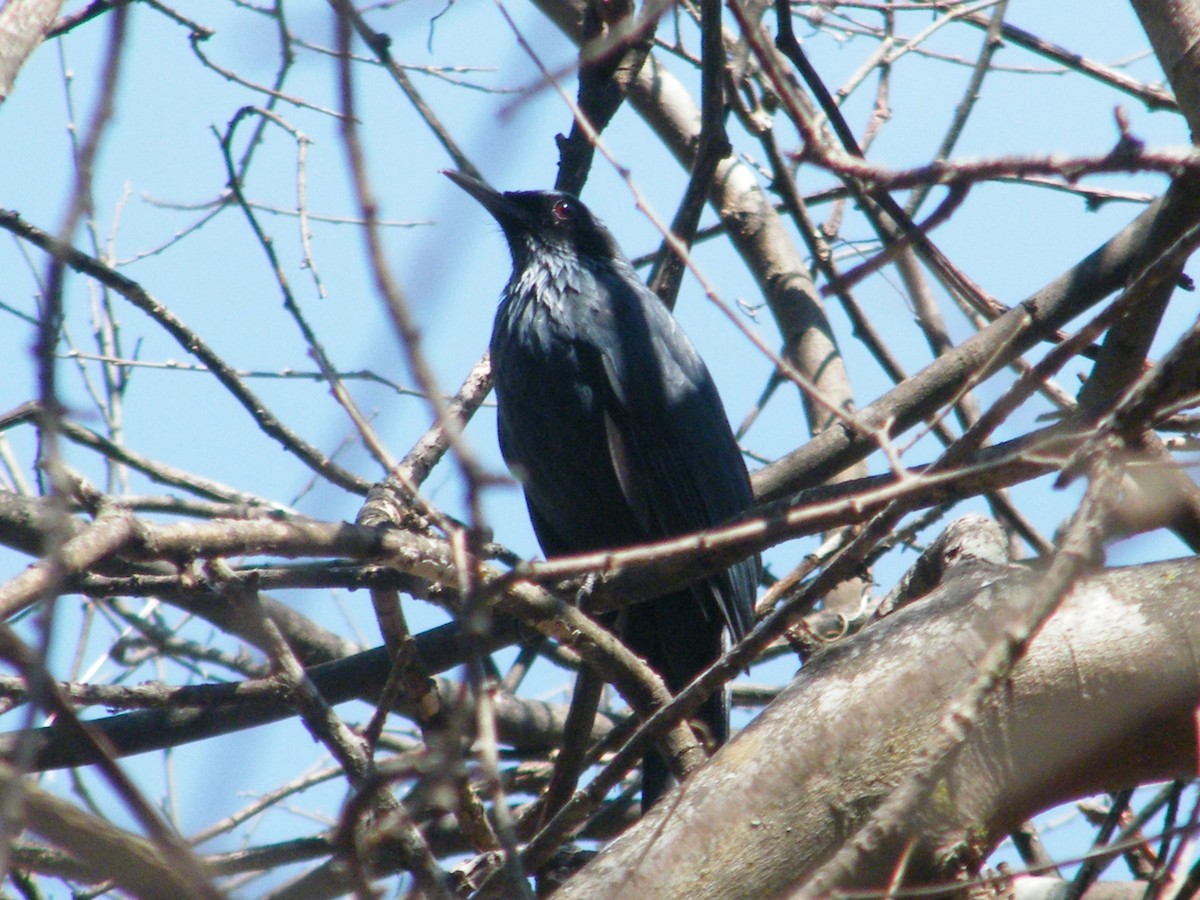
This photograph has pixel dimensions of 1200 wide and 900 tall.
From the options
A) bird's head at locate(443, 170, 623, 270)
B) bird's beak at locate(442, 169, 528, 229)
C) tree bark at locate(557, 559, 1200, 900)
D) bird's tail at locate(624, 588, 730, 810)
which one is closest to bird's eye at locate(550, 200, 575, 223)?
bird's head at locate(443, 170, 623, 270)

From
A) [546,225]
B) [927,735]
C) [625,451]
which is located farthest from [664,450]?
[927,735]

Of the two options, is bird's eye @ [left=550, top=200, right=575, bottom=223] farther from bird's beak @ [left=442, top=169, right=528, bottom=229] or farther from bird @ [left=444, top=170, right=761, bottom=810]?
bird @ [left=444, top=170, right=761, bottom=810]

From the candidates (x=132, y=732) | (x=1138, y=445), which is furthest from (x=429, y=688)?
(x=1138, y=445)

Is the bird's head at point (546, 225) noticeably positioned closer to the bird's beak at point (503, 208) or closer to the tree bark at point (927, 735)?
the bird's beak at point (503, 208)

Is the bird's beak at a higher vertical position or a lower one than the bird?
higher

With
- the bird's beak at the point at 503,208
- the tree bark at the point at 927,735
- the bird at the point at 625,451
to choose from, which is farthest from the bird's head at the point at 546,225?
the tree bark at the point at 927,735

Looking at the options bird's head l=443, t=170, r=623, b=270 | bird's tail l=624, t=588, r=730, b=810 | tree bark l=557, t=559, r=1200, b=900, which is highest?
bird's head l=443, t=170, r=623, b=270

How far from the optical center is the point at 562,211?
578 centimetres

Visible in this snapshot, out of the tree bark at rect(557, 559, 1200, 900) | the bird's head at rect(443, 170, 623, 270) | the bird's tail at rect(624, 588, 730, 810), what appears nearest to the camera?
the tree bark at rect(557, 559, 1200, 900)

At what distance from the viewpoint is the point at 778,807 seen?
7.44ft

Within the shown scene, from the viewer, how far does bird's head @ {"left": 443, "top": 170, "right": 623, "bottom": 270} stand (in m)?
5.73

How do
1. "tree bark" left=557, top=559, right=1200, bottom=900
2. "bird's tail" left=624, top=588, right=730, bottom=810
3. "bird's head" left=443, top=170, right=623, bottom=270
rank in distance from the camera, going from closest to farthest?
"tree bark" left=557, top=559, right=1200, bottom=900, "bird's tail" left=624, top=588, right=730, bottom=810, "bird's head" left=443, top=170, right=623, bottom=270

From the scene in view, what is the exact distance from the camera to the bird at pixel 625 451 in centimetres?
488

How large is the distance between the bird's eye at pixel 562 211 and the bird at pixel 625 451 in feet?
2.26
